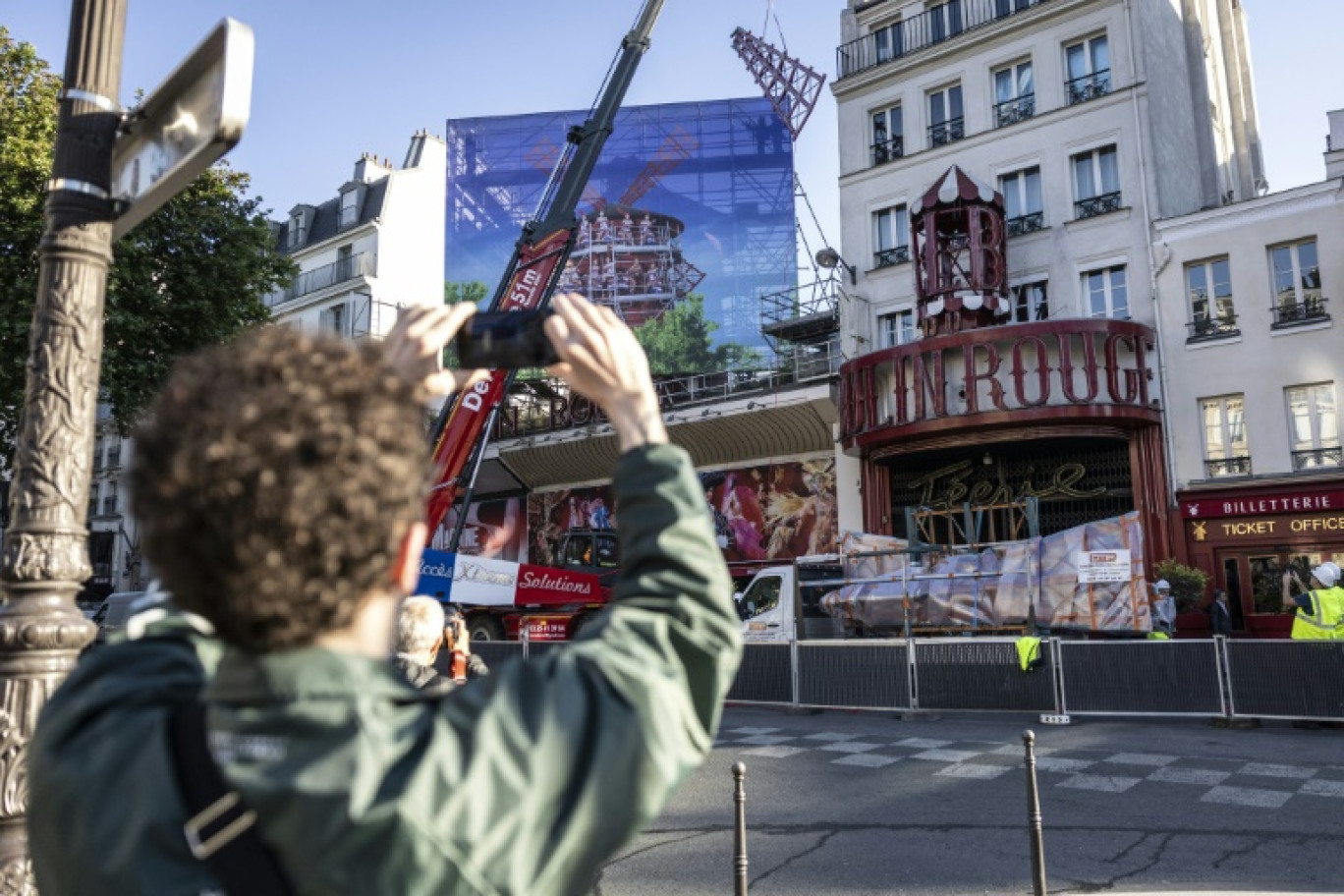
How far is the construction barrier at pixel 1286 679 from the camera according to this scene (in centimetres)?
1112

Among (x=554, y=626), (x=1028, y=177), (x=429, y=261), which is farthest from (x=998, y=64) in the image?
(x=429, y=261)

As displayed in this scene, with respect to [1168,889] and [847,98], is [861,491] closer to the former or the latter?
[847,98]

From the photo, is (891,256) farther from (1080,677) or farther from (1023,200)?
(1080,677)

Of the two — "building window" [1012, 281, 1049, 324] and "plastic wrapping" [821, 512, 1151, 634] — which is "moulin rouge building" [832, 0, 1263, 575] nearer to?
"building window" [1012, 281, 1049, 324]

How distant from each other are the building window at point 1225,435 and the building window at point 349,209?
3089 centimetres

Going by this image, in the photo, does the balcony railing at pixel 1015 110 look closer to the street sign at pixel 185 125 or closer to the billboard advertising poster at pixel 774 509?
the billboard advertising poster at pixel 774 509

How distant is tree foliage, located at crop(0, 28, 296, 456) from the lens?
17.1 metres

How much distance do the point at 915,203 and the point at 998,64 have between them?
4.68 m

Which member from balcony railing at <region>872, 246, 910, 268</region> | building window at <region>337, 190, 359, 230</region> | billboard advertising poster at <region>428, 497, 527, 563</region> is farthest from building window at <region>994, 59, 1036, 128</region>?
building window at <region>337, 190, 359, 230</region>

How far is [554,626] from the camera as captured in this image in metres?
19.0

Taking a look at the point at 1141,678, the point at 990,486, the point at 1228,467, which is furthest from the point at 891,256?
the point at 1141,678

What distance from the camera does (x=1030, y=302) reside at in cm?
2222

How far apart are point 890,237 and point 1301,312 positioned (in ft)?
29.2

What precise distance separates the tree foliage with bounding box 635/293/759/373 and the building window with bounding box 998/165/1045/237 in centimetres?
1400
